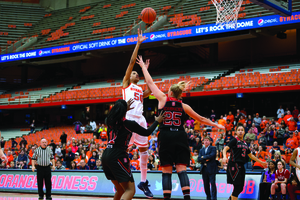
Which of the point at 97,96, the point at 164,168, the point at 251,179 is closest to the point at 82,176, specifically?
the point at 251,179

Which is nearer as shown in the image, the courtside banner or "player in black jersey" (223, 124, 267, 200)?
"player in black jersey" (223, 124, 267, 200)

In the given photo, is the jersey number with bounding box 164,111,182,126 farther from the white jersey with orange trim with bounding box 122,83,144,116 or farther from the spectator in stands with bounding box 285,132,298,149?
the spectator in stands with bounding box 285,132,298,149

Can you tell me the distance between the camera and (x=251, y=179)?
10781mm

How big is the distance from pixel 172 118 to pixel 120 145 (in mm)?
1034

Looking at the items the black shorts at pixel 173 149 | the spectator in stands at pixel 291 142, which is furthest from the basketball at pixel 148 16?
the black shorts at pixel 173 149

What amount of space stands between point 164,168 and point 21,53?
2979 cm

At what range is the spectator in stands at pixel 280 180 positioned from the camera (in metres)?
10.3

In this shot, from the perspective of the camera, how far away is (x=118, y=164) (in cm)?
578

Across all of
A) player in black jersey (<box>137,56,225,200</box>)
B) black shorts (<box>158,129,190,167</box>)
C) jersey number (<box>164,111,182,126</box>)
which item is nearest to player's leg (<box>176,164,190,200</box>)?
player in black jersey (<box>137,56,225,200</box>)

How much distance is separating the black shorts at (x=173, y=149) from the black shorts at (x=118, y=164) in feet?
2.28

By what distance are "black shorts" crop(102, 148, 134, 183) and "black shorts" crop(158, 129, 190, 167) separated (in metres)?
0.69

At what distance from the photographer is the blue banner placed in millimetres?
22188

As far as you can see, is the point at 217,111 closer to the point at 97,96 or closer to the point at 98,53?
the point at 97,96

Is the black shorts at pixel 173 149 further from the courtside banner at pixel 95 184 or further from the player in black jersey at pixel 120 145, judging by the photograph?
the courtside banner at pixel 95 184
